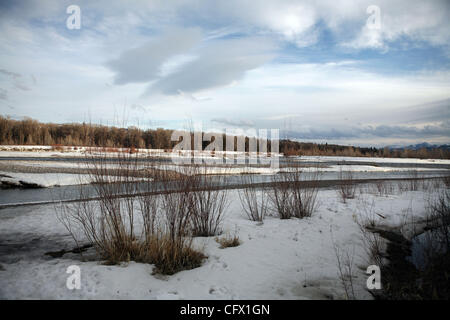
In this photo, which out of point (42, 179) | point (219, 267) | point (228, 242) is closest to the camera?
point (219, 267)

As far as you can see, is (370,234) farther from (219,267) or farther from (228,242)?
(219,267)

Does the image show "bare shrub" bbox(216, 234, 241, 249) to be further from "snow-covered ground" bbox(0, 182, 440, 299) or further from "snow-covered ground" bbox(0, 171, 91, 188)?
"snow-covered ground" bbox(0, 171, 91, 188)

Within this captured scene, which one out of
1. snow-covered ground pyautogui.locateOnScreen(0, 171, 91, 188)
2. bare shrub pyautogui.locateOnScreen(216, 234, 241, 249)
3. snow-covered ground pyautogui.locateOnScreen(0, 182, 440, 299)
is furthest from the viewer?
snow-covered ground pyautogui.locateOnScreen(0, 171, 91, 188)

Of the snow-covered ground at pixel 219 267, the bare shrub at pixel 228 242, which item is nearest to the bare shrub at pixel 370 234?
the snow-covered ground at pixel 219 267

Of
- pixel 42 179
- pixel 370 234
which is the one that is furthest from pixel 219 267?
pixel 42 179

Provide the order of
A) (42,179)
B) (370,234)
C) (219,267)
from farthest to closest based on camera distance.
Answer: (42,179) < (370,234) < (219,267)

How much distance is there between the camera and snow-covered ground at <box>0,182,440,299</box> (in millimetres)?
3262

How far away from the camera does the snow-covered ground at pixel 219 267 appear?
3262mm

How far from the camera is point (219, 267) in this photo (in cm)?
405

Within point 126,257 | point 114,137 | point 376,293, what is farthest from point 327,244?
point 114,137

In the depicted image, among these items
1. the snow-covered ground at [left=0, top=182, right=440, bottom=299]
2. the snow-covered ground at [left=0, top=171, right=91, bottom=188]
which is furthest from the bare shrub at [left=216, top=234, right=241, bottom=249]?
the snow-covered ground at [left=0, top=171, right=91, bottom=188]

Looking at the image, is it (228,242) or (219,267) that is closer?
(219,267)

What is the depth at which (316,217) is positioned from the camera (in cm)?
700
